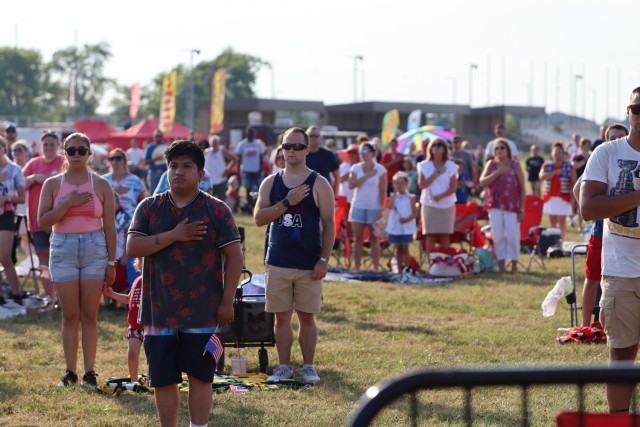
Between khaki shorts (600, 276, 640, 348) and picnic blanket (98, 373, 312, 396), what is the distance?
3039mm

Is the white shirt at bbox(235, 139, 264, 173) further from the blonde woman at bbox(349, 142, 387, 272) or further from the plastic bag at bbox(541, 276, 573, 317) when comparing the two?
the plastic bag at bbox(541, 276, 573, 317)

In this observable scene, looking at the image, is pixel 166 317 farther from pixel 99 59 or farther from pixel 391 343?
pixel 99 59

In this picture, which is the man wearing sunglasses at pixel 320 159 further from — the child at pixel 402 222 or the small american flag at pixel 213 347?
the small american flag at pixel 213 347

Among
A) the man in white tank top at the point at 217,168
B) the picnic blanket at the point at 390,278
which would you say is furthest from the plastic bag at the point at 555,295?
the man in white tank top at the point at 217,168

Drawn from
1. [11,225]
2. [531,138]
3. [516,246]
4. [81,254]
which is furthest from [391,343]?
[531,138]

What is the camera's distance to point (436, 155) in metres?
14.8

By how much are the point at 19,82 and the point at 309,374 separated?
129488 mm

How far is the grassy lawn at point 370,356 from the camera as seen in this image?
23.2 ft

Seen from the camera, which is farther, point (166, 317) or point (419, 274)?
point (419, 274)

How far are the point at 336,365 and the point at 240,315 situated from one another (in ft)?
2.93

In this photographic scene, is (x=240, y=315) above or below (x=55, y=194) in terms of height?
below

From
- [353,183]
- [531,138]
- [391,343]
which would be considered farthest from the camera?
[531,138]

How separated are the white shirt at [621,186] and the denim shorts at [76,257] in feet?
12.5

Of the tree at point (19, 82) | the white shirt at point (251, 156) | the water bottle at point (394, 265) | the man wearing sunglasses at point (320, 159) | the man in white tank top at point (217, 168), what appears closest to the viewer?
the man wearing sunglasses at point (320, 159)
